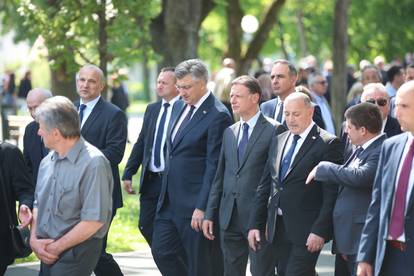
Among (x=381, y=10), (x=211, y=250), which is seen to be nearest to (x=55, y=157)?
(x=211, y=250)

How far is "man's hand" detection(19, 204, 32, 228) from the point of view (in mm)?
7848

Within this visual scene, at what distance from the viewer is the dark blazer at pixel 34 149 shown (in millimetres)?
10812

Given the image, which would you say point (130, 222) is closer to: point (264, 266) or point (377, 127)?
point (264, 266)

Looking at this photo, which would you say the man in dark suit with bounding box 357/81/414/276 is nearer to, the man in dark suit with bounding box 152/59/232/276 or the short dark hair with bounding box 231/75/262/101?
the short dark hair with bounding box 231/75/262/101

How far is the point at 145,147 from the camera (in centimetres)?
1113

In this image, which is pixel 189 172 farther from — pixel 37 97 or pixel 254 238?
pixel 37 97

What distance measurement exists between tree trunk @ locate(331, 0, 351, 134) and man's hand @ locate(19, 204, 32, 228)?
57.3 ft

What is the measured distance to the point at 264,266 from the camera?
9.55 metres

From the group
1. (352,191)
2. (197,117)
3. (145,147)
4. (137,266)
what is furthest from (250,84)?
(137,266)

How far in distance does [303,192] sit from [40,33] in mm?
8734

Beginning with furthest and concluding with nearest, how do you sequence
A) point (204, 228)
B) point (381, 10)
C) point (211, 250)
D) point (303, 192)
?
1. point (381, 10)
2. point (211, 250)
3. point (204, 228)
4. point (303, 192)

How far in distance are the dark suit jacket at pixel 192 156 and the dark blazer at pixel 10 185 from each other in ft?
7.81

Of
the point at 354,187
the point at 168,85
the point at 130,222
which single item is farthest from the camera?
the point at 130,222

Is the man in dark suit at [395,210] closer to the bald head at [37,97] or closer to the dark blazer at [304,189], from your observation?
the dark blazer at [304,189]
